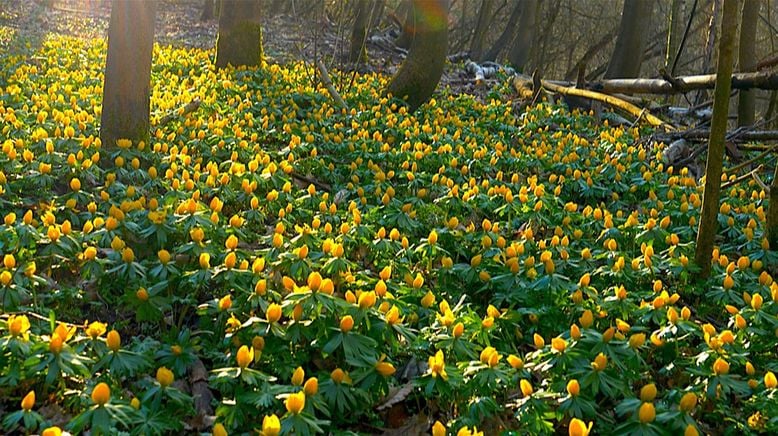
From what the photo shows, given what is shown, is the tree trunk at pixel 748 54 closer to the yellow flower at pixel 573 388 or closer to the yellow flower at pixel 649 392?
the yellow flower at pixel 649 392

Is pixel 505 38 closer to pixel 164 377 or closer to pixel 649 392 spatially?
pixel 649 392

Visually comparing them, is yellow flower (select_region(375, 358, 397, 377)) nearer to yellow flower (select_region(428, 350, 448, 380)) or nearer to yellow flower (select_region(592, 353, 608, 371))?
yellow flower (select_region(428, 350, 448, 380))

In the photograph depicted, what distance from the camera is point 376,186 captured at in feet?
15.8

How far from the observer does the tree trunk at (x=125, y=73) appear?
15.8 feet

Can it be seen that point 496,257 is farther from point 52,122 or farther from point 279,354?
point 52,122

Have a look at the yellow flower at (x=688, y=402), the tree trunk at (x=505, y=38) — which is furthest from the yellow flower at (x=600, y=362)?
the tree trunk at (x=505, y=38)

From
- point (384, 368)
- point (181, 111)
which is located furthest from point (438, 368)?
point (181, 111)

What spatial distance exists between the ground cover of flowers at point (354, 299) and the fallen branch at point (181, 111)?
35cm

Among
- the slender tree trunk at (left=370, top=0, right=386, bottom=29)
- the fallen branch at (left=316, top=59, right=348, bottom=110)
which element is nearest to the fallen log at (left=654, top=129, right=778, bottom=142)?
the fallen branch at (left=316, top=59, right=348, bottom=110)

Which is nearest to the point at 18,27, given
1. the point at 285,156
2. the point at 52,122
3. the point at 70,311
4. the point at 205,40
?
the point at 205,40

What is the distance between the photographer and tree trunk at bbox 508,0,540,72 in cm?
1656

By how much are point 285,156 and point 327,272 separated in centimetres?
271

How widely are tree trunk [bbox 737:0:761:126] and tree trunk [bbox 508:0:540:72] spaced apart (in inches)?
369

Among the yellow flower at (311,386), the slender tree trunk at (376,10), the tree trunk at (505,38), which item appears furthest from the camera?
the tree trunk at (505,38)
